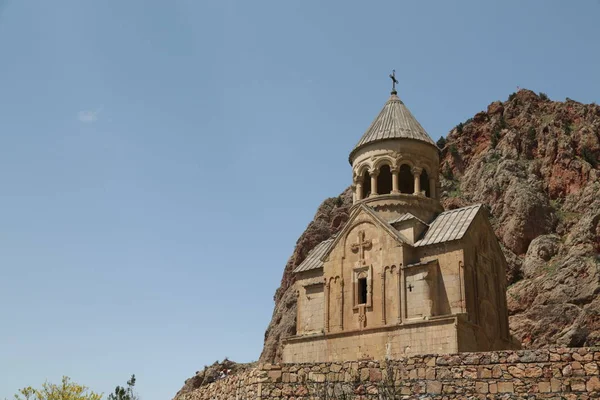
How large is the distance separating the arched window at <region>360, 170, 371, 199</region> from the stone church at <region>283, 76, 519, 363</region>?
0.03m

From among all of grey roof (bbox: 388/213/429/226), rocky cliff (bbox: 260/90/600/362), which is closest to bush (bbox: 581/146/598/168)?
rocky cliff (bbox: 260/90/600/362)

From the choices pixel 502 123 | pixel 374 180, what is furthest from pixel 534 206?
pixel 374 180

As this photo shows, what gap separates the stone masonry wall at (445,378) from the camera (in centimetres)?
660

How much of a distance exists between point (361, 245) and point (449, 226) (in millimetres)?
2227

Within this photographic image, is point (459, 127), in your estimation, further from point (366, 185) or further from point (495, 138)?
point (366, 185)

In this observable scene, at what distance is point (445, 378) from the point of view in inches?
285

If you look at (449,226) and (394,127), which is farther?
(394,127)

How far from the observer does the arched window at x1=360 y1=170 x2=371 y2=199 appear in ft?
57.7

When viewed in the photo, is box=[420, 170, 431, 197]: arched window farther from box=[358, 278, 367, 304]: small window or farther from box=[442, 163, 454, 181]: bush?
box=[442, 163, 454, 181]: bush

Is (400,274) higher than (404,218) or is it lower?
lower

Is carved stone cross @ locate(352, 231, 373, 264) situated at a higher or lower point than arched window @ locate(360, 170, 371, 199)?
lower

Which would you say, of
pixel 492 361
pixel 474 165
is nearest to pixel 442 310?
pixel 492 361

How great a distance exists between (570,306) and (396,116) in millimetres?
13093

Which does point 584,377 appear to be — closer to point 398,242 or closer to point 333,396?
point 333,396
